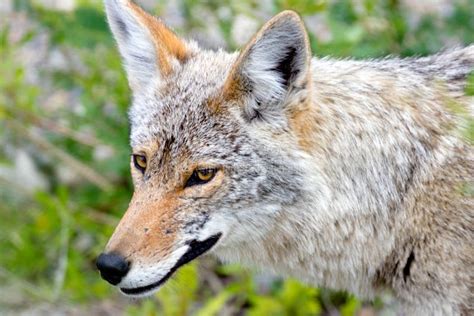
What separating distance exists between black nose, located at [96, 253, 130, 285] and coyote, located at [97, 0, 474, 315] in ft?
0.14

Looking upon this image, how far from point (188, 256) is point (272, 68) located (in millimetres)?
968

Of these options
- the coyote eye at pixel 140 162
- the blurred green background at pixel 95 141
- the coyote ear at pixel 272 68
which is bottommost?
the blurred green background at pixel 95 141

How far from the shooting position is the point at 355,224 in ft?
14.5

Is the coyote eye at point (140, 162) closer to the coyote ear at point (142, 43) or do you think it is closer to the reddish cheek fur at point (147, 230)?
the reddish cheek fur at point (147, 230)

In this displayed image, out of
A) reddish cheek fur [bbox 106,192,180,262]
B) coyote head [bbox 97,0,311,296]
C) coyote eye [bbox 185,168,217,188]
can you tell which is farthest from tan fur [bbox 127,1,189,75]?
reddish cheek fur [bbox 106,192,180,262]

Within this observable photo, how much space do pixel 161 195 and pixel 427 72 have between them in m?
1.58

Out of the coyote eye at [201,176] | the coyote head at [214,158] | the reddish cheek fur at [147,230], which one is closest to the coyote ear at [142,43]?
the coyote head at [214,158]

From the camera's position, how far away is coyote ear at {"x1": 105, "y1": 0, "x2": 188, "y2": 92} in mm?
4539

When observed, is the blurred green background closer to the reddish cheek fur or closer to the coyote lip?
the coyote lip

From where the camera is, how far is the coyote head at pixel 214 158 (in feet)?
13.0

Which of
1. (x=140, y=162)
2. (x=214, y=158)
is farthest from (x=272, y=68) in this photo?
(x=140, y=162)

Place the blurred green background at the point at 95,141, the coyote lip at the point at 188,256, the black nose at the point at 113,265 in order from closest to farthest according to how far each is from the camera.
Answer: the black nose at the point at 113,265, the coyote lip at the point at 188,256, the blurred green background at the point at 95,141

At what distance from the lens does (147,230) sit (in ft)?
13.0

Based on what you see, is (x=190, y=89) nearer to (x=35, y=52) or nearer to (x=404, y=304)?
(x=404, y=304)
